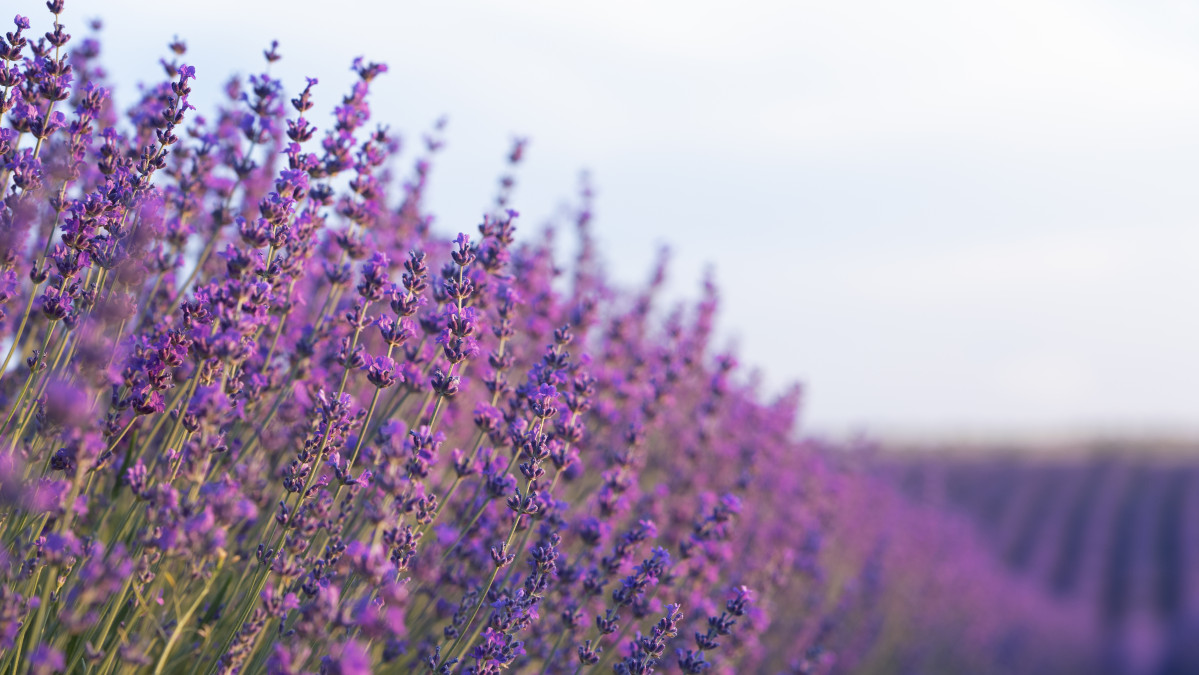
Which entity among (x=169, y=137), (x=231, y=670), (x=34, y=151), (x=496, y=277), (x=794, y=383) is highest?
(x=794, y=383)

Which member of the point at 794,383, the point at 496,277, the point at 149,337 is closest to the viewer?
the point at 149,337

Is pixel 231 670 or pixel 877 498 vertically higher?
pixel 877 498

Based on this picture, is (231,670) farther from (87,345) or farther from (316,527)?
(87,345)

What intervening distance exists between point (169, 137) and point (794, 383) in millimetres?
5465

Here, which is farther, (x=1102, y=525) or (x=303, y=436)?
(x=1102, y=525)

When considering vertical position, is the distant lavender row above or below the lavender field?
above

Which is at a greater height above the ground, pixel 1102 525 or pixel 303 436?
pixel 1102 525

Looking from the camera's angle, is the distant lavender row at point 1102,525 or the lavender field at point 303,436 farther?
the distant lavender row at point 1102,525

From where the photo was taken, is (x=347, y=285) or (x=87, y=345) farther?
(x=347, y=285)

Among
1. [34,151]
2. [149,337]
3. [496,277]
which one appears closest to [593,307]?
[496,277]

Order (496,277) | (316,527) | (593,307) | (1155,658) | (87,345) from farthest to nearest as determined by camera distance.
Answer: (1155,658) < (593,307) < (496,277) < (316,527) < (87,345)

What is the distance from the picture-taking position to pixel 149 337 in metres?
2.70

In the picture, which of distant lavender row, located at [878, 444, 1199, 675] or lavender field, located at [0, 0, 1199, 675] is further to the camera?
distant lavender row, located at [878, 444, 1199, 675]

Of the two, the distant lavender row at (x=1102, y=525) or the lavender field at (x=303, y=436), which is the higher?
the distant lavender row at (x=1102, y=525)
